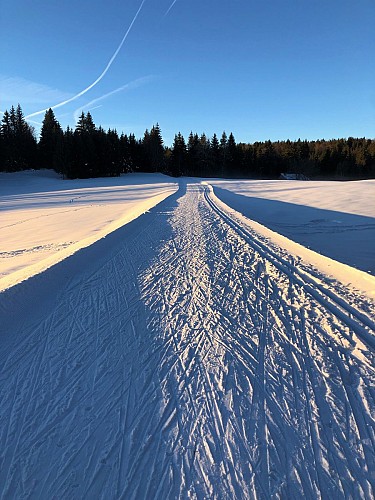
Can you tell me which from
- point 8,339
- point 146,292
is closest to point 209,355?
point 146,292

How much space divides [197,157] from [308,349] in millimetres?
76572

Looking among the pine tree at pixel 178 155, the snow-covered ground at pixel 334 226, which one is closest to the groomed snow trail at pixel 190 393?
the snow-covered ground at pixel 334 226

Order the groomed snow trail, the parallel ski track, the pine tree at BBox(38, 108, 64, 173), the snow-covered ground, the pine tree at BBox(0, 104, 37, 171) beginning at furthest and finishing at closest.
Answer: the pine tree at BBox(38, 108, 64, 173)
the pine tree at BBox(0, 104, 37, 171)
the snow-covered ground
the parallel ski track
the groomed snow trail

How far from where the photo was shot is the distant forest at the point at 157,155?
181 feet

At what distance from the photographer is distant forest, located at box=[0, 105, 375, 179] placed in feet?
181

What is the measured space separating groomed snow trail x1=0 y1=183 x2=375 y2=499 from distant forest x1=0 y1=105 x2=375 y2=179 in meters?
55.0

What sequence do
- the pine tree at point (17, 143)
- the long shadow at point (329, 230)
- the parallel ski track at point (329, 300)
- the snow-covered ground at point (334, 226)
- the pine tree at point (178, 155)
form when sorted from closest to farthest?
the parallel ski track at point (329, 300)
the long shadow at point (329, 230)
the snow-covered ground at point (334, 226)
the pine tree at point (17, 143)
the pine tree at point (178, 155)

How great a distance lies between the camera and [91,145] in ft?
184

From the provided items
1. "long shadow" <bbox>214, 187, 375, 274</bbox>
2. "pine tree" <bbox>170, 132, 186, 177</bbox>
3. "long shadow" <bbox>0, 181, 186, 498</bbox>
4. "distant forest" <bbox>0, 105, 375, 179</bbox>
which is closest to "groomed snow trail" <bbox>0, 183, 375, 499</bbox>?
"long shadow" <bbox>0, 181, 186, 498</bbox>

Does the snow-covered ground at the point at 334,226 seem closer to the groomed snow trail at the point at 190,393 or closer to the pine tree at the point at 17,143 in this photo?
the groomed snow trail at the point at 190,393

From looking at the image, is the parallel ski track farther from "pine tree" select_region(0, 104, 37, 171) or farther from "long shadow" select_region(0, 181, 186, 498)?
"pine tree" select_region(0, 104, 37, 171)

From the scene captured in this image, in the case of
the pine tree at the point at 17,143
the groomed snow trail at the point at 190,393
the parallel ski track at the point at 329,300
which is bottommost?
the parallel ski track at the point at 329,300

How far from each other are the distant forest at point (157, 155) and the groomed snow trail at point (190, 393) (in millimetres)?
55043

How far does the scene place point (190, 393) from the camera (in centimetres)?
267
